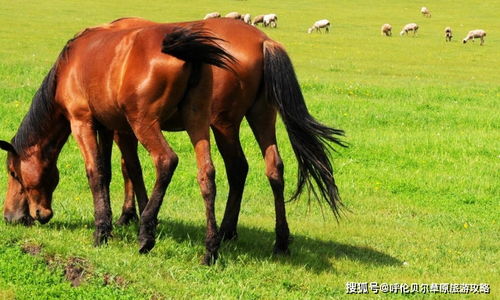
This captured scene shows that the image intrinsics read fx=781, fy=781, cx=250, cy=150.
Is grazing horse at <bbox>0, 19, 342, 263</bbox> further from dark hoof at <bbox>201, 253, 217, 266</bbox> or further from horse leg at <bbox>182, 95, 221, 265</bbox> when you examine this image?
dark hoof at <bbox>201, 253, 217, 266</bbox>

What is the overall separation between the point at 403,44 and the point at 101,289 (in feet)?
126

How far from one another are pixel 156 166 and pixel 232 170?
1.43 metres

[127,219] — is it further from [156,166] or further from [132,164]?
A: [156,166]

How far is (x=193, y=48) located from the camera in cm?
723

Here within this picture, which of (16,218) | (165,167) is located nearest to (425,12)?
(16,218)

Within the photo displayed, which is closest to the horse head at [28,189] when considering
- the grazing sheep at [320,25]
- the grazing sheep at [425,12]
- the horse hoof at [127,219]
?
the horse hoof at [127,219]

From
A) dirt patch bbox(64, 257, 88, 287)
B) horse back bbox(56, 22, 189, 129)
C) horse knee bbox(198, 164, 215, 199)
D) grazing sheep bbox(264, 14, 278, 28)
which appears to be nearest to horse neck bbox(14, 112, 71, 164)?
horse back bbox(56, 22, 189, 129)

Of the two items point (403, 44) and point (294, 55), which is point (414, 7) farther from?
point (294, 55)

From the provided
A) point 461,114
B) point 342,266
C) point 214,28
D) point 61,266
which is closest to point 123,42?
point 214,28

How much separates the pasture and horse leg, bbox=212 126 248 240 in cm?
30

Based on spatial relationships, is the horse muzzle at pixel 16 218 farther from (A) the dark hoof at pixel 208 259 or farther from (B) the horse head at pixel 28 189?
(A) the dark hoof at pixel 208 259

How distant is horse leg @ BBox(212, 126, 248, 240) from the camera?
27.5ft

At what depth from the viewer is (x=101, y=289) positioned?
262 inches

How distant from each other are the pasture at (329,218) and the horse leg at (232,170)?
0.30m
